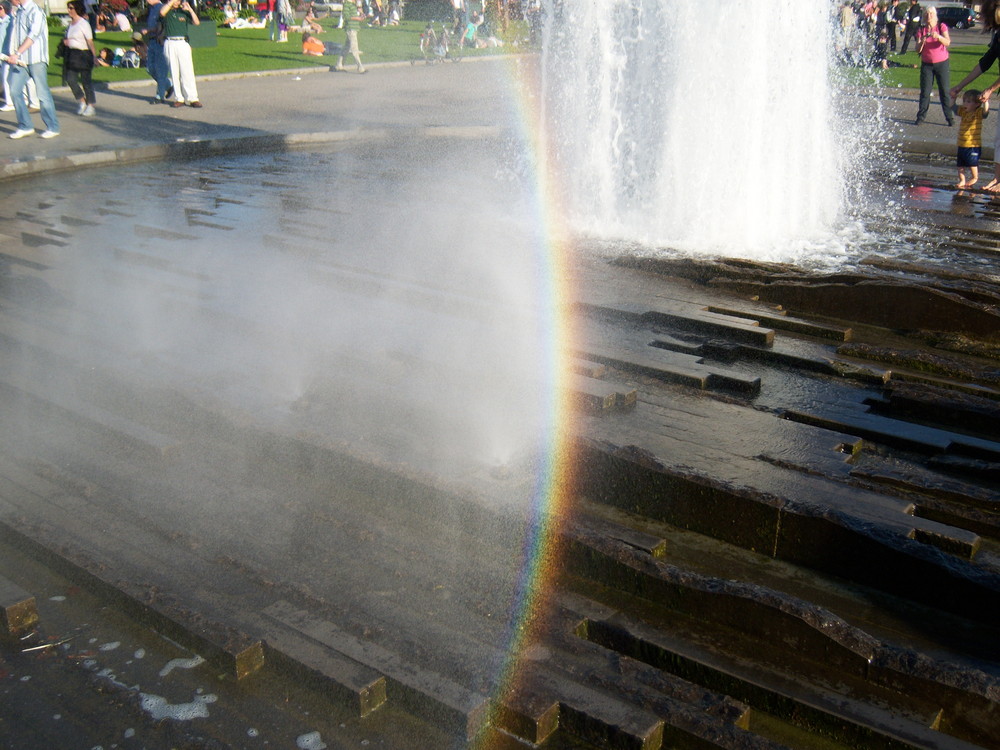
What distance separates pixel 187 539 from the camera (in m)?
3.43

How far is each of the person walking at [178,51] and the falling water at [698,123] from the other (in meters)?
9.87

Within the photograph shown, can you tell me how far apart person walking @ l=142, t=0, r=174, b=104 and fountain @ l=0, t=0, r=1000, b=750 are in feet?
35.8

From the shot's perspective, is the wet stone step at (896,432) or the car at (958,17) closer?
the wet stone step at (896,432)

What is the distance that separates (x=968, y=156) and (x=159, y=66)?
14038mm

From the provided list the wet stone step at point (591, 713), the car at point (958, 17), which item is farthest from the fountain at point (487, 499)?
the car at point (958, 17)

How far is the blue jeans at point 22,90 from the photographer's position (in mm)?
13133

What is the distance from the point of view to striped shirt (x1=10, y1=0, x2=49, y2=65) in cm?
1292

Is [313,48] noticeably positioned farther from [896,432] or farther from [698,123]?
[896,432]

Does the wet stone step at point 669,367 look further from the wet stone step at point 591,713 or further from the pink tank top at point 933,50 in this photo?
the pink tank top at point 933,50

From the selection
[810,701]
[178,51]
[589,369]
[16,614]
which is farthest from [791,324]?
[178,51]

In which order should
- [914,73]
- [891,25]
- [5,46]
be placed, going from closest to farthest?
[5,46]
[914,73]
[891,25]

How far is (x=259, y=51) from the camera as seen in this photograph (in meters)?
29.6

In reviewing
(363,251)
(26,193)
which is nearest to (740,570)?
(363,251)

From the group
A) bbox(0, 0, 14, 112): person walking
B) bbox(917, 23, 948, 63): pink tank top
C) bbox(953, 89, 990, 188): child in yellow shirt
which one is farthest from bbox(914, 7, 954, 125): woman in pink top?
bbox(0, 0, 14, 112): person walking
